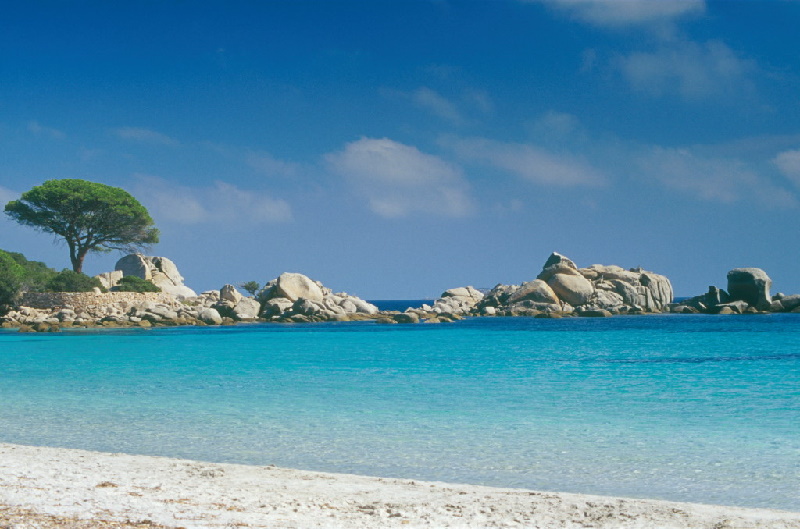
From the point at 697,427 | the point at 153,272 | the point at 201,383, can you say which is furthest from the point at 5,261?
the point at 697,427

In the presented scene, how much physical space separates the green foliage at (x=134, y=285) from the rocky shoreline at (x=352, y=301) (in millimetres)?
870

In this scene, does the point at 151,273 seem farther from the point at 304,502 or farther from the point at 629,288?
the point at 304,502

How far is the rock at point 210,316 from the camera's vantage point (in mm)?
51344

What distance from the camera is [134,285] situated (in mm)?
56250

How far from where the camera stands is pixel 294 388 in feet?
56.0

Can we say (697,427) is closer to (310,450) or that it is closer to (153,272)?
(310,450)

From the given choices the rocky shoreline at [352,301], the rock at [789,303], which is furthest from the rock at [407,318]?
the rock at [789,303]

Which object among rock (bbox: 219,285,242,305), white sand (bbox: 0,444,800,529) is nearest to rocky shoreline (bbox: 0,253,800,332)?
rock (bbox: 219,285,242,305)

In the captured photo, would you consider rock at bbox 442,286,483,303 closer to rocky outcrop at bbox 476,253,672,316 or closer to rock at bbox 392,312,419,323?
rocky outcrop at bbox 476,253,672,316

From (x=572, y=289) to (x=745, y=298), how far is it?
53.0ft

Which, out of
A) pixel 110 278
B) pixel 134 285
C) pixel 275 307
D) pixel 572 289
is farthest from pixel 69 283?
pixel 572 289

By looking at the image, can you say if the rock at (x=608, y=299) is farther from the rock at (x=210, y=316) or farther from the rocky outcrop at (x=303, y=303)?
the rock at (x=210, y=316)

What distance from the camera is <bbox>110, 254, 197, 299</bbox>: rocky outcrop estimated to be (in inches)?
2474

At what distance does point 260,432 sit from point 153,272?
188 feet
